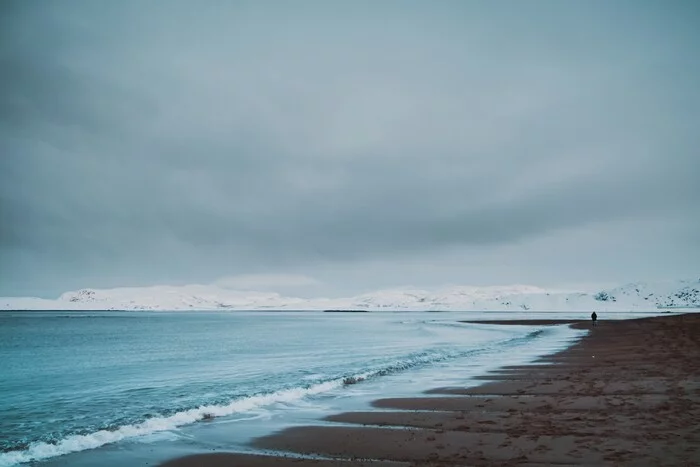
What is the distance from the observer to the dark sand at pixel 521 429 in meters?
10.3

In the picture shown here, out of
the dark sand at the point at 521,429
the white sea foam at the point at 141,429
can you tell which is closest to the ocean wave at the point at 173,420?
the white sea foam at the point at 141,429

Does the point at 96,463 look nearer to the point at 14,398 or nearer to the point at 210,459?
the point at 210,459

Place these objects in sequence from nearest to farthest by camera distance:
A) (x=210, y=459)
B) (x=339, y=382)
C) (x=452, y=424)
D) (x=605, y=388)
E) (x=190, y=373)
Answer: (x=210, y=459), (x=452, y=424), (x=605, y=388), (x=339, y=382), (x=190, y=373)

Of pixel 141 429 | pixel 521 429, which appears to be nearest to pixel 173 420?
pixel 141 429

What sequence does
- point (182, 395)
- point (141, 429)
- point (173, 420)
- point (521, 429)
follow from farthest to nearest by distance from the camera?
point (182, 395), point (173, 420), point (141, 429), point (521, 429)

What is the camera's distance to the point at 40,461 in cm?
1216

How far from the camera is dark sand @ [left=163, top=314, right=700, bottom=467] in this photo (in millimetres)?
10320

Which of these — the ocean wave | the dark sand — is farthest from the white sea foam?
the dark sand

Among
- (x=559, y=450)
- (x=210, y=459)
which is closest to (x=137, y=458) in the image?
(x=210, y=459)

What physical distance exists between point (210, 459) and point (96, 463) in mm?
2681

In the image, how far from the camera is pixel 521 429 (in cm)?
1271

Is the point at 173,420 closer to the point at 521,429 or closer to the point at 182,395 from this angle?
the point at 182,395

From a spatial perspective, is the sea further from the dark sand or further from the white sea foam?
the dark sand

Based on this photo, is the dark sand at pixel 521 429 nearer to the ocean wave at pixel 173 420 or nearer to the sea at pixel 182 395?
the sea at pixel 182 395
